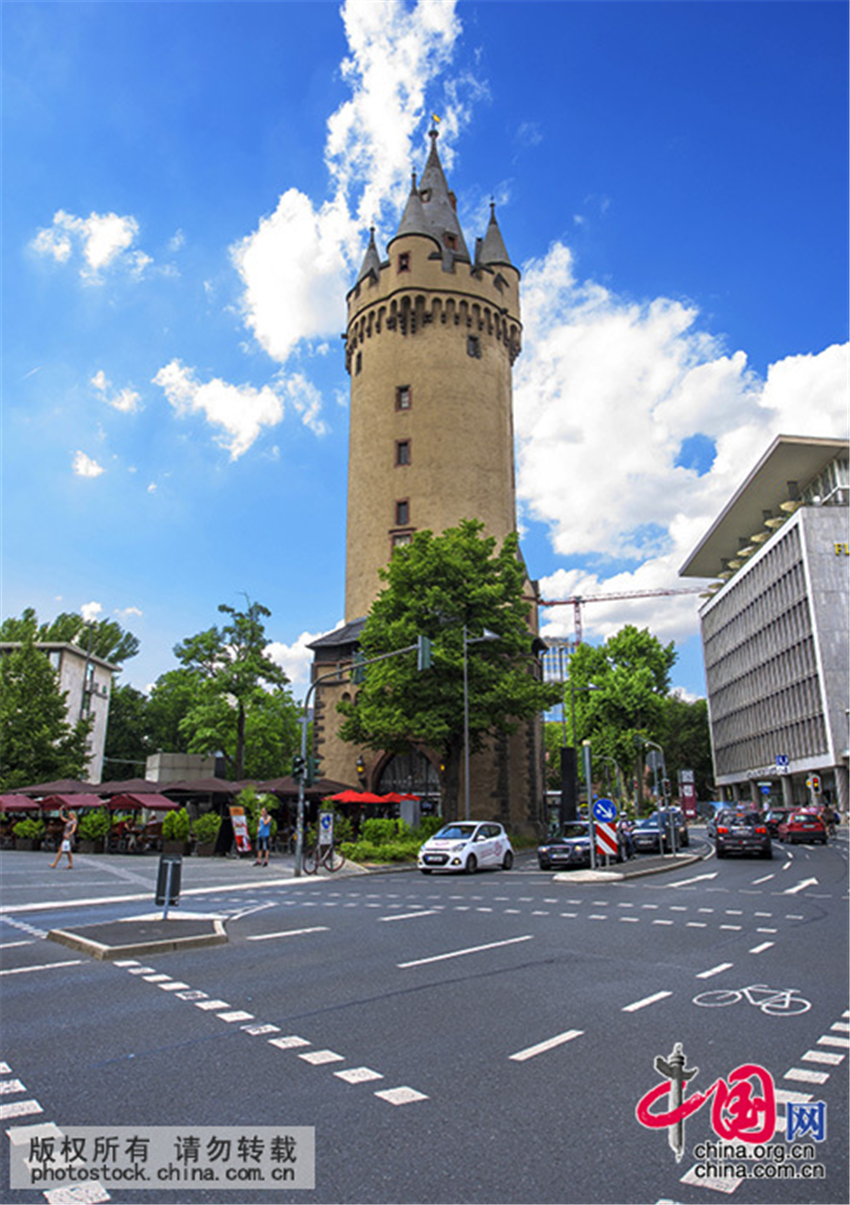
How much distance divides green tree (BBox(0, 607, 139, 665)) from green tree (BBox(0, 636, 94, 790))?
60.5 feet

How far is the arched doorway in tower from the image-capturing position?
43062 mm

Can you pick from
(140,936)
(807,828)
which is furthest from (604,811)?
(807,828)

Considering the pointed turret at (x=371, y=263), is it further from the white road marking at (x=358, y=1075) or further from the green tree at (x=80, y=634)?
the white road marking at (x=358, y=1075)

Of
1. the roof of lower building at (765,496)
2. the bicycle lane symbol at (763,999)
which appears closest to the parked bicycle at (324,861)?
the bicycle lane symbol at (763,999)

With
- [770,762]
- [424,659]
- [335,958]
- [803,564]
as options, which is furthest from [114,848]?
[770,762]

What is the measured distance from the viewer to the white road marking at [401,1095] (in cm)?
515

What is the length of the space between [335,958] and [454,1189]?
638 centimetres

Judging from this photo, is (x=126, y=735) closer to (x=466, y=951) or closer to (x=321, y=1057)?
(x=466, y=951)

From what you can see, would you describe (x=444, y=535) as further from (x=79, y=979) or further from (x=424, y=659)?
(x=79, y=979)

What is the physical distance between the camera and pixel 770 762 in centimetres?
7588

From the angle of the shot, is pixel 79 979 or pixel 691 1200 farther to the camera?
pixel 79 979

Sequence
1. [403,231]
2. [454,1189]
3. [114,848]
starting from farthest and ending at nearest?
[403,231]
[114,848]
[454,1189]

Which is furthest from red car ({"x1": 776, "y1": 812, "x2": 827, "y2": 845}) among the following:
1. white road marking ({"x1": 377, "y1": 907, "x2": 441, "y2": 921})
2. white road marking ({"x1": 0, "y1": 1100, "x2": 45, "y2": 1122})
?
white road marking ({"x1": 0, "y1": 1100, "x2": 45, "y2": 1122})

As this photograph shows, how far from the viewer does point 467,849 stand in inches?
967
